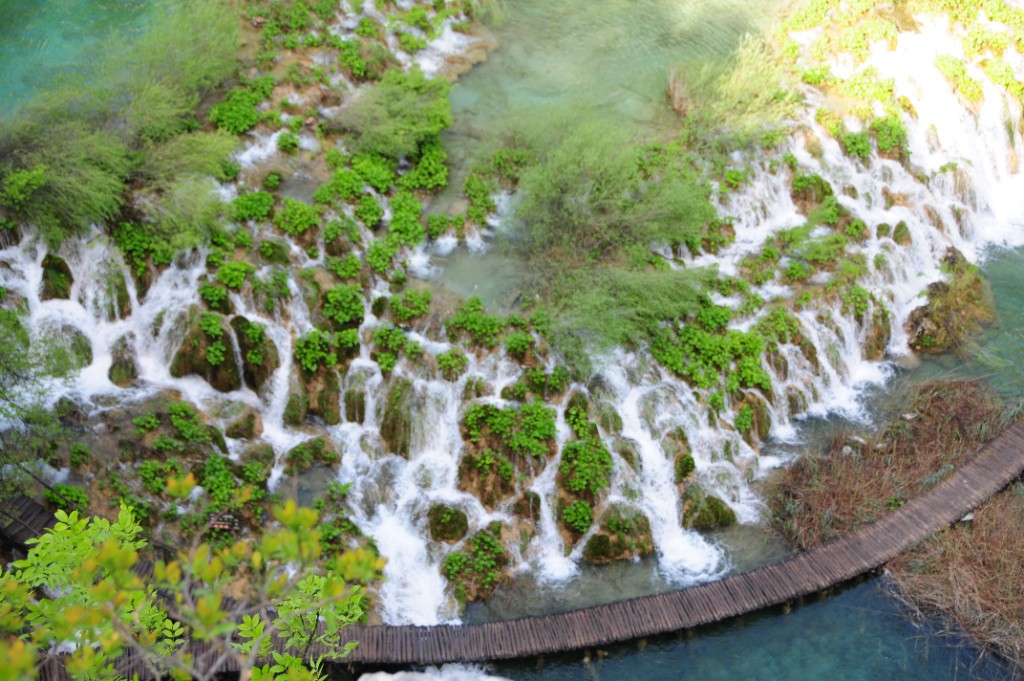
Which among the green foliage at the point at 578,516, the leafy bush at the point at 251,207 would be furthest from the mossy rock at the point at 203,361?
the green foliage at the point at 578,516

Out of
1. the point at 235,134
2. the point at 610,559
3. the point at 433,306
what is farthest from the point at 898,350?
the point at 235,134

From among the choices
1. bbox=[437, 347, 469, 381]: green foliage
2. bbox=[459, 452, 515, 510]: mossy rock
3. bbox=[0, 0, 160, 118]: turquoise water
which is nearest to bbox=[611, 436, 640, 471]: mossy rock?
bbox=[459, 452, 515, 510]: mossy rock

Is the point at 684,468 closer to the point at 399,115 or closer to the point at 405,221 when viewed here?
the point at 405,221

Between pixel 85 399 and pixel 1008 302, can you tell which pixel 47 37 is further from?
pixel 1008 302

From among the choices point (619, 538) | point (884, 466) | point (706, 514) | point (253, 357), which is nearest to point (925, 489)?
point (884, 466)

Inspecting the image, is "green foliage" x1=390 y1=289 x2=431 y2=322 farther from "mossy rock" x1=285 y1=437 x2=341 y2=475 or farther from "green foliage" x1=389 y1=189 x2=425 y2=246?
"mossy rock" x1=285 y1=437 x2=341 y2=475
